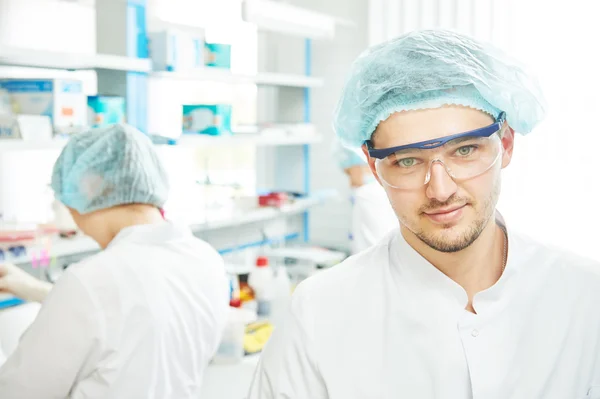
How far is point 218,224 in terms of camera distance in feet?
10.3

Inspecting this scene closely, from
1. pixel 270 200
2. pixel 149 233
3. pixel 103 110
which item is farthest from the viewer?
pixel 270 200

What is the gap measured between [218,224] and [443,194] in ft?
6.53

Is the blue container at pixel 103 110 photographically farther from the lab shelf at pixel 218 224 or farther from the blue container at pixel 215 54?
the blue container at pixel 215 54

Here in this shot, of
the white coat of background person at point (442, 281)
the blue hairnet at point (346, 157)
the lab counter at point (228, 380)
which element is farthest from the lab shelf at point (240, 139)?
the white coat of background person at point (442, 281)

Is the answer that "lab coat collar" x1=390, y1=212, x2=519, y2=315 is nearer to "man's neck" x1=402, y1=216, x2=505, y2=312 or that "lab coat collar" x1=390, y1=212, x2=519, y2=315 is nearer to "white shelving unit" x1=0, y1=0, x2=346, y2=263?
"man's neck" x1=402, y1=216, x2=505, y2=312

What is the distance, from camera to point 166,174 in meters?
2.09

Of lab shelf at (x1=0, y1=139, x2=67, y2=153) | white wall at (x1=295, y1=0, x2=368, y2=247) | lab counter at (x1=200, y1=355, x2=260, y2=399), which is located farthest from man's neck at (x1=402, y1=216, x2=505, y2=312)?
white wall at (x1=295, y1=0, x2=368, y2=247)

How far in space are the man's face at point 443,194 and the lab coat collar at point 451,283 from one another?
12 centimetres

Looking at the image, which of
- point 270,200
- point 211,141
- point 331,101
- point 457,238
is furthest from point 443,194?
point 331,101

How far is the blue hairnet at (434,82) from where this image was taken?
1.33 meters

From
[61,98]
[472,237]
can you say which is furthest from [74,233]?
[472,237]

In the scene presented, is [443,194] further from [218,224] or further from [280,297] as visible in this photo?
[218,224]

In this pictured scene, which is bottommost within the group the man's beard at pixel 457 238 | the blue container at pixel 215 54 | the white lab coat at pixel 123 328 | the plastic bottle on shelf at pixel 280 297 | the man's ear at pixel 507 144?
the plastic bottle on shelf at pixel 280 297

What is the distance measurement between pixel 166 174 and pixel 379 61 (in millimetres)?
928
